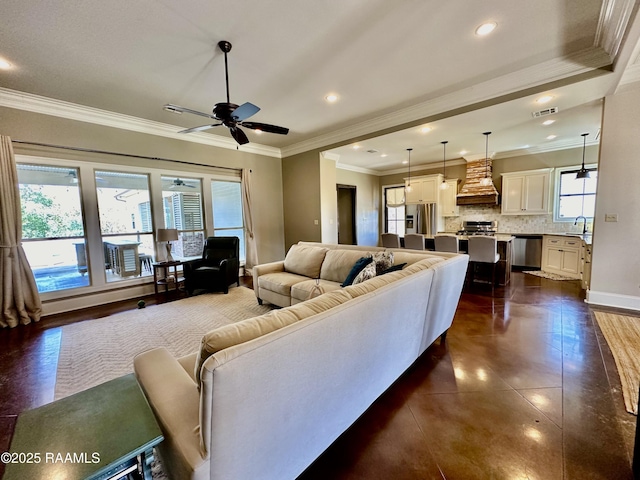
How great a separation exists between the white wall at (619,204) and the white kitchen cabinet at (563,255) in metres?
1.76

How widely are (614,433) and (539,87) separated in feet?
11.5

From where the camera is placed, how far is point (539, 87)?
312cm

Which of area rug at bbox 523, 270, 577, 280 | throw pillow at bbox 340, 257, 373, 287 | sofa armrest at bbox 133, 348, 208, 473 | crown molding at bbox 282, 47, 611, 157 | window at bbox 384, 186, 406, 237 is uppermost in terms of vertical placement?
crown molding at bbox 282, 47, 611, 157

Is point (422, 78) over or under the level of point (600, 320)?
over

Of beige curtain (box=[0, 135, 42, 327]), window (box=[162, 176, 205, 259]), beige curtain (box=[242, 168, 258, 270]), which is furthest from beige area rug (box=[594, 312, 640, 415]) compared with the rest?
beige curtain (box=[0, 135, 42, 327])

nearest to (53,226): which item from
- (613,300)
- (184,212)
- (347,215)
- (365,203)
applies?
(184,212)

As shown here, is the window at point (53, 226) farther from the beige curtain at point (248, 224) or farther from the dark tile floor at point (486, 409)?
the beige curtain at point (248, 224)

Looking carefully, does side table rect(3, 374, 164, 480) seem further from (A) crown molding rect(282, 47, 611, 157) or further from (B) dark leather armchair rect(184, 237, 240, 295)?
(A) crown molding rect(282, 47, 611, 157)

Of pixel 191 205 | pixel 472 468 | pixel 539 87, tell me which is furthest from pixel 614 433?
pixel 191 205

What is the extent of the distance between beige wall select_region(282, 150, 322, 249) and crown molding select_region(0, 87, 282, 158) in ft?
4.98

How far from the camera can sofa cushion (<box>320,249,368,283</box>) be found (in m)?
3.22

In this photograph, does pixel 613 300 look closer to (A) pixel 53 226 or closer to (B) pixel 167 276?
(B) pixel 167 276

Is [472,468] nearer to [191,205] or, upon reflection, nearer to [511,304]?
[511,304]

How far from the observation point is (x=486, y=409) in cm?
175
